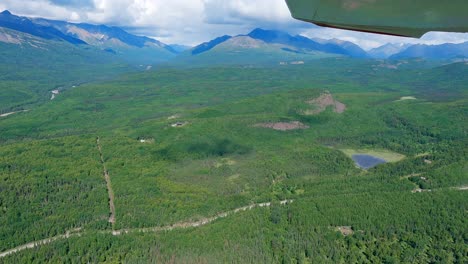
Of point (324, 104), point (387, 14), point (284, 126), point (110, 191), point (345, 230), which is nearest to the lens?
point (387, 14)

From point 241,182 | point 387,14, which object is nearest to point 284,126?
point 241,182

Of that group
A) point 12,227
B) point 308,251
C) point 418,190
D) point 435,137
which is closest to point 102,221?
point 12,227

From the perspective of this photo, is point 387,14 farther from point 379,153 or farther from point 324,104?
point 324,104

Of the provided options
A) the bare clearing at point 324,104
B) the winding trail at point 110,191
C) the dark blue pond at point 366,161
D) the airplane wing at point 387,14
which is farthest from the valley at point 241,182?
the airplane wing at point 387,14

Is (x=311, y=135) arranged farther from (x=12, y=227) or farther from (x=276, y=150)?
(x=12, y=227)

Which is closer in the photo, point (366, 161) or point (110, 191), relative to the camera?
point (110, 191)

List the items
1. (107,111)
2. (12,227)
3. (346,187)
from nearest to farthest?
(12,227), (346,187), (107,111)
